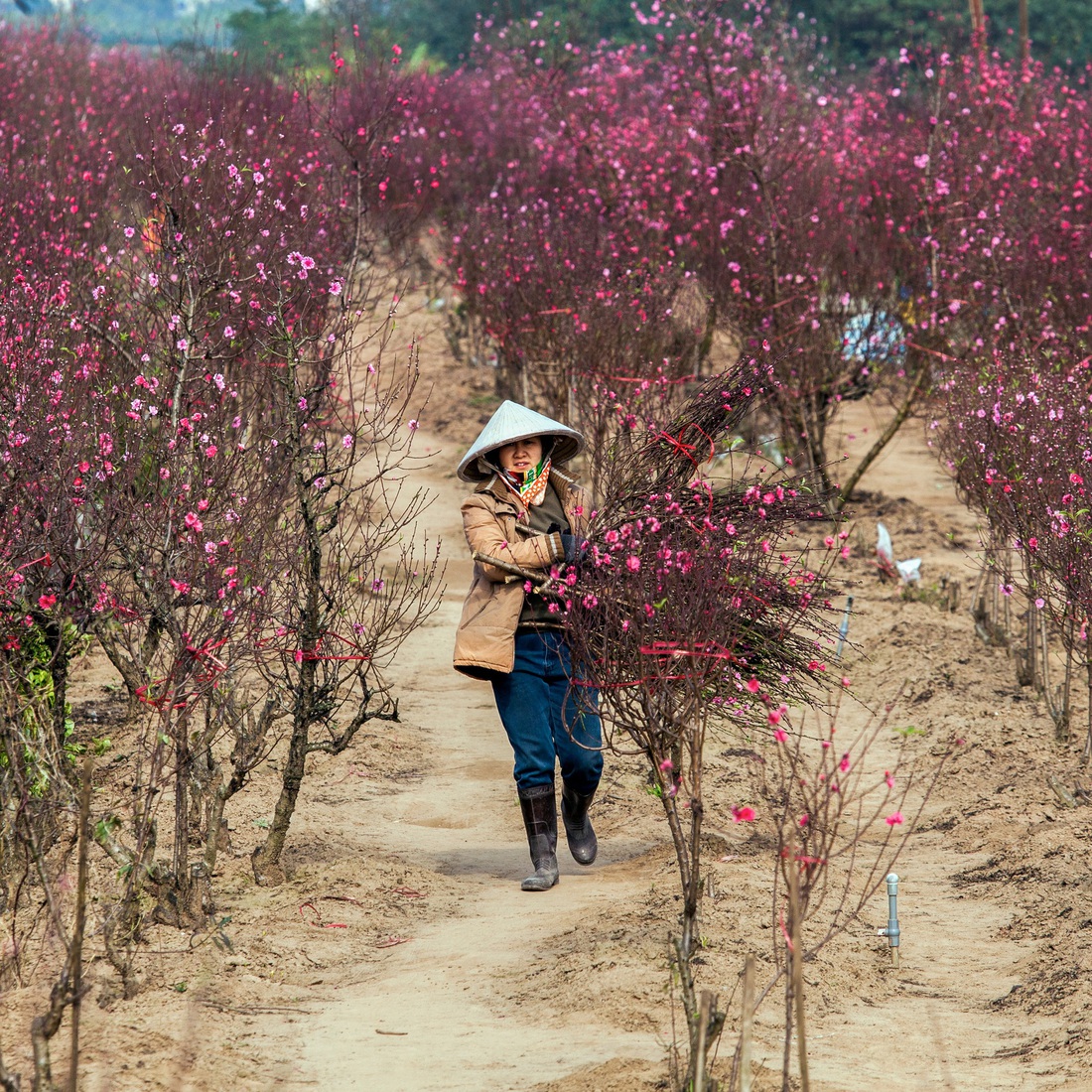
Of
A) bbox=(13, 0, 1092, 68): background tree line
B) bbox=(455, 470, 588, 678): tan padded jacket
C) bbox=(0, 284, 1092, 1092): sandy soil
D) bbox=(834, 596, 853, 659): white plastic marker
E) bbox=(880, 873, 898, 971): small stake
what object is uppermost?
bbox=(13, 0, 1092, 68): background tree line

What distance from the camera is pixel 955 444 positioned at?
913 cm

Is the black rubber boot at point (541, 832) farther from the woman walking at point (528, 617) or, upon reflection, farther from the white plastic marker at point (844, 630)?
the white plastic marker at point (844, 630)

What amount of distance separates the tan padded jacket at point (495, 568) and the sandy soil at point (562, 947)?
3.05 ft

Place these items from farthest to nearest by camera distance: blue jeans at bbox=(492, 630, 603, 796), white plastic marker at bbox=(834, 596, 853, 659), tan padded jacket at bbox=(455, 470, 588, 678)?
white plastic marker at bbox=(834, 596, 853, 659)
blue jeans at bbox=(492, 630, 603, 796)
tan padded jacket at bbox=(455, 470, 588, 678)

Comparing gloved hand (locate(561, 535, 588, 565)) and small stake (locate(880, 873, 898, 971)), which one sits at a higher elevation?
gloved hand (locate(561, 535, 588, 565))

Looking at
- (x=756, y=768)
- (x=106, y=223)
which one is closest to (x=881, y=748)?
(x=756, y=768)

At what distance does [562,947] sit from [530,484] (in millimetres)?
1713

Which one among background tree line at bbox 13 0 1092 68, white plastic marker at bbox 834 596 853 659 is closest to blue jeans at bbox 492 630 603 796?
white plastic marker at bbox 834 596 853 659

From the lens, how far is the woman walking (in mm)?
5562

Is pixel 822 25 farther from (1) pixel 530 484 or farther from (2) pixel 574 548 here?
(2) pixel 574 548

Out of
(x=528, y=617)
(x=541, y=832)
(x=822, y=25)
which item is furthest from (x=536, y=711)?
(x=822, y=25)

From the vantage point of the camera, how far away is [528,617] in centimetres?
564

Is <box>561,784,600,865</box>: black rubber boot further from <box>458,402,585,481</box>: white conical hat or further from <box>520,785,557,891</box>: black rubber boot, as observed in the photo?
<box>458,402,585,481</box>: white conical hat

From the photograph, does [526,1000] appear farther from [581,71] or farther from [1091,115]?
[581,71]
